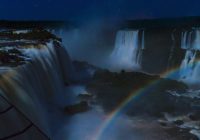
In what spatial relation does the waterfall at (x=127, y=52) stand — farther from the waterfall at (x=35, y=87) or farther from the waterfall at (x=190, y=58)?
the waterfall at (x=35, y=87)

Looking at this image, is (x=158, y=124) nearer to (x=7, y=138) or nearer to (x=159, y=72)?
(x=7, y=138)

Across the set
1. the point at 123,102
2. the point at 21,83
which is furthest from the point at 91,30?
the point at 21,83

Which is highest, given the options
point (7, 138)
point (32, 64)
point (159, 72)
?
point (7, 138)

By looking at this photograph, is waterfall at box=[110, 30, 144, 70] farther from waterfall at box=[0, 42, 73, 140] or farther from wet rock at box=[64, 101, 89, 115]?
wet rock at box=[64, 101, 89, 115]

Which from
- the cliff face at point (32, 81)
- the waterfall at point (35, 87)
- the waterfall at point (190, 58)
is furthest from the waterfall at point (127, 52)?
the waterfall at point (35, 87)

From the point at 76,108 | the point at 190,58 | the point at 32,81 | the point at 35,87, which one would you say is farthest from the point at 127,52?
the point at 32,81

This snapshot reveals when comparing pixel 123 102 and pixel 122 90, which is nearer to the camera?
pixel 123 102
